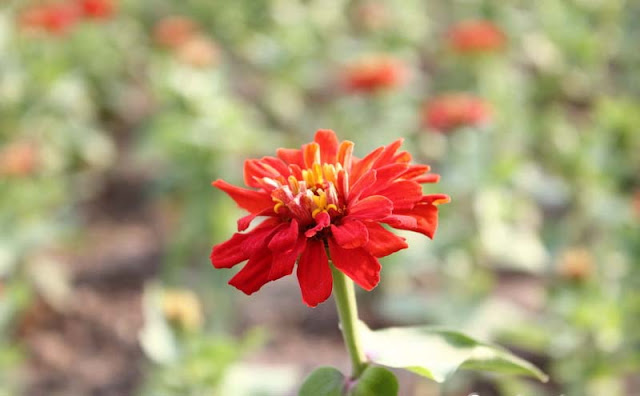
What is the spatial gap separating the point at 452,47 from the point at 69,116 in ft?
3.91

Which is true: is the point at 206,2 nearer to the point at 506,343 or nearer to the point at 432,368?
the point at 506,343

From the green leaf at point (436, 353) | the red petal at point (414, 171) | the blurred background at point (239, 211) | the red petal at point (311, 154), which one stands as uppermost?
the blurred background at point (239, 211)

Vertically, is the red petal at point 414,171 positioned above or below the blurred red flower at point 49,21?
below

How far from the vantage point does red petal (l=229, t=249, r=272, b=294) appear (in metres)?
0.53

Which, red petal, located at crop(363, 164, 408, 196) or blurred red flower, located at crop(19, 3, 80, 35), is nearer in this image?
red petal, located at crop(363, 164, 408, 196)

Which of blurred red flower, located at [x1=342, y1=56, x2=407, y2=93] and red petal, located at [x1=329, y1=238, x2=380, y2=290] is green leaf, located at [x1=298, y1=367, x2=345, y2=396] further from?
blurred red flower, located at [x1=342, y1=56, x2=407, y2=93]

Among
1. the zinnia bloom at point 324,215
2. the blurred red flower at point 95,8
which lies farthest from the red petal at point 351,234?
the blurred red flower at point 95,8

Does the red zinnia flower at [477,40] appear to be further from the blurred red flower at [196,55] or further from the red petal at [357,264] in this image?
the red petal at [357,264]

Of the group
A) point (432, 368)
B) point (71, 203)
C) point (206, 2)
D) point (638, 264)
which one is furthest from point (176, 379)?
point (206, 2)

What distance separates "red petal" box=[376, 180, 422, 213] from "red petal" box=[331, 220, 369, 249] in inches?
1.4

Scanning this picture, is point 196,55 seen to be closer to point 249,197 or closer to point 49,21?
point 49,21

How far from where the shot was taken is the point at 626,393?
1.57 metres

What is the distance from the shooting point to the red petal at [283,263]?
52 cm

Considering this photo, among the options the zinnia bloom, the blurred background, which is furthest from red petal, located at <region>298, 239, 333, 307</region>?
the blurred background
